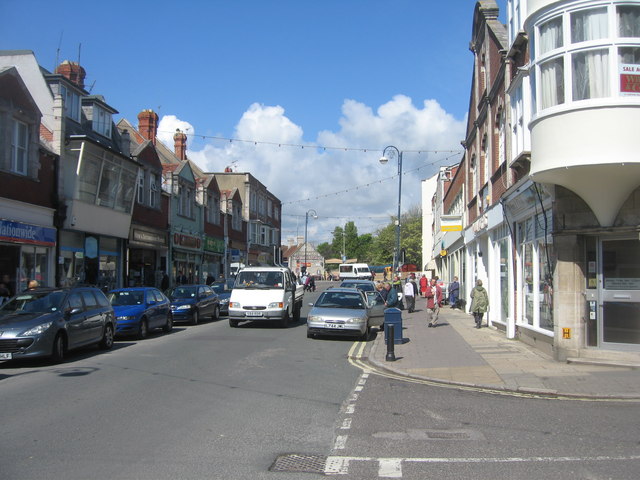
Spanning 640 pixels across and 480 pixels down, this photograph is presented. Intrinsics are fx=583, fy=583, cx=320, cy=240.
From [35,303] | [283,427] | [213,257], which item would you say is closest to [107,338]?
[35,303]

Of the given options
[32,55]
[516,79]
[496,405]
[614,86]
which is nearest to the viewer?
[496,405]

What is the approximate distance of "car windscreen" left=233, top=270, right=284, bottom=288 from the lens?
19.4 metres

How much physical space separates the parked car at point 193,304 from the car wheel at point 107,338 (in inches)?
256

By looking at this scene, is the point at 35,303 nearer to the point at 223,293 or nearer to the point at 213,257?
the point at 223,293

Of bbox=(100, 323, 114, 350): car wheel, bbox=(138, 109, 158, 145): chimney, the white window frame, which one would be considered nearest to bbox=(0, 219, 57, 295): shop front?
the white window frame

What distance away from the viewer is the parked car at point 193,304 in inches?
819

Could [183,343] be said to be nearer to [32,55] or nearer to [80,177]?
[80,177]

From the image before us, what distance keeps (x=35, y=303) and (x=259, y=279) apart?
8291 mm

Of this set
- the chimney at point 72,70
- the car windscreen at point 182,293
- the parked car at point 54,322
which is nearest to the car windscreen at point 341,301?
the parked car at point 54,322

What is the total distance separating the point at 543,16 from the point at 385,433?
29.9 feet

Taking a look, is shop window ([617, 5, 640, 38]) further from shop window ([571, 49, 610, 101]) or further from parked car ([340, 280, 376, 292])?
parked car ([340, 280, 376, 292])

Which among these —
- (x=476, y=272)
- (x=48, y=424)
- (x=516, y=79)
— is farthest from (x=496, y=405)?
(x=476, y=272)

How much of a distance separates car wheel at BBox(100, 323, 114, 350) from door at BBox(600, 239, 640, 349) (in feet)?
36.0

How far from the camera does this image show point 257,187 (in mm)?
57469
